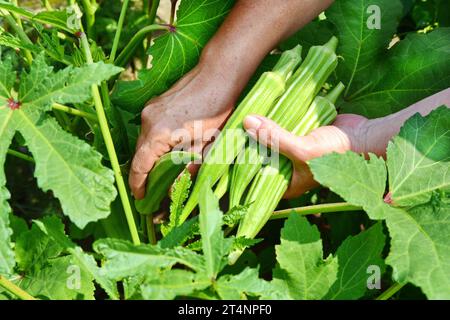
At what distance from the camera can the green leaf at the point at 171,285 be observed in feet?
3.44

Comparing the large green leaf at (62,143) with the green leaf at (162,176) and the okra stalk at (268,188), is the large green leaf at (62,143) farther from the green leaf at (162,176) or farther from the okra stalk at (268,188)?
the okra stalk at (268,188)

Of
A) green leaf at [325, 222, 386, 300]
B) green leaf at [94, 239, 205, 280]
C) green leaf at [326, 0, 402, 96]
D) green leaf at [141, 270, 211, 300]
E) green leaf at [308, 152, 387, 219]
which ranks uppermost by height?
green leaf at [326, 0, 402, 96]

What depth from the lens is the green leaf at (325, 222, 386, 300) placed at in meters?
1.26

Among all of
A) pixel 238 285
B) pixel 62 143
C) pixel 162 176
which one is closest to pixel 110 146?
pixel 62 143

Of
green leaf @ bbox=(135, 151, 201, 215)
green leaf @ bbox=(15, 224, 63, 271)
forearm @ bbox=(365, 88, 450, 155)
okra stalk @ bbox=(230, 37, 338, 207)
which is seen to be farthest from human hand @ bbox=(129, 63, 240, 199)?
forearm @ bbox=(365, 88, 450, 155)

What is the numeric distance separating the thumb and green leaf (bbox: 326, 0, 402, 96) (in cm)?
39

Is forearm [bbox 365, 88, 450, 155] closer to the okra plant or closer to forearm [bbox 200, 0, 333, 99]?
the okra plant

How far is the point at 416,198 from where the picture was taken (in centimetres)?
128

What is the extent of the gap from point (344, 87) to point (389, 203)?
529mm

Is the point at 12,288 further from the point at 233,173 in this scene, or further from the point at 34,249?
the point at 233,173

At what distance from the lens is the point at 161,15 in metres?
3.04

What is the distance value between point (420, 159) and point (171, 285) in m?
0.64

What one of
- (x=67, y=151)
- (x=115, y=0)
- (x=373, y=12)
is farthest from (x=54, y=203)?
(x=373, y=12)

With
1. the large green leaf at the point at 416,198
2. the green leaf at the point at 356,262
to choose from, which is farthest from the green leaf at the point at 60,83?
the green leaf at the point at 356,262
